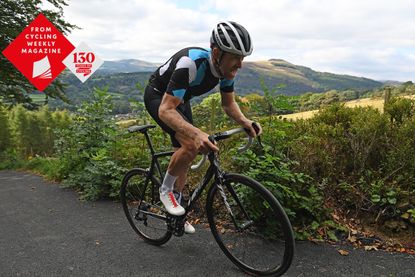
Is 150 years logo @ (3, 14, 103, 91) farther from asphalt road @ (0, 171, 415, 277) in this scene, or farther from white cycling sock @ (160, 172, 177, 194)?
white cycling sock @ (160, 172, 177, 194)

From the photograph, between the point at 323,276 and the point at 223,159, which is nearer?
the point at 323,276

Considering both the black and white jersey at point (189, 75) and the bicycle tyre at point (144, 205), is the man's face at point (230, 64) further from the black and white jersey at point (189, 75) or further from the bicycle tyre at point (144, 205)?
the bicycle tyre at point (144, 205)

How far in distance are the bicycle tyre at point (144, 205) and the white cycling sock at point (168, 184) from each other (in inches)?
10.4

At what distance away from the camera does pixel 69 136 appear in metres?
7.87

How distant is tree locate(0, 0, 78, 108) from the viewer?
1608cm

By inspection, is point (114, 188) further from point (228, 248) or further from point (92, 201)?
point (228, 248)

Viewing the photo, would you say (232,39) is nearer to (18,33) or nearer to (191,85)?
(191,85)

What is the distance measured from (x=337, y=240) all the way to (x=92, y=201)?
170 inches

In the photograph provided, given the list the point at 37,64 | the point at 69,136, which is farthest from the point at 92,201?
the point at 37,64

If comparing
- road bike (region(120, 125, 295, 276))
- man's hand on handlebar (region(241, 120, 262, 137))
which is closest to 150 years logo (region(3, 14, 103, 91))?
road bike (region(120, 125, 295, 276))

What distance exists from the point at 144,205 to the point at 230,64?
2.13m

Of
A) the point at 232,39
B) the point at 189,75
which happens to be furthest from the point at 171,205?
the point at 232,39

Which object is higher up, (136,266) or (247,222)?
(247,222)

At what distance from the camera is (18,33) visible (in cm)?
1571
